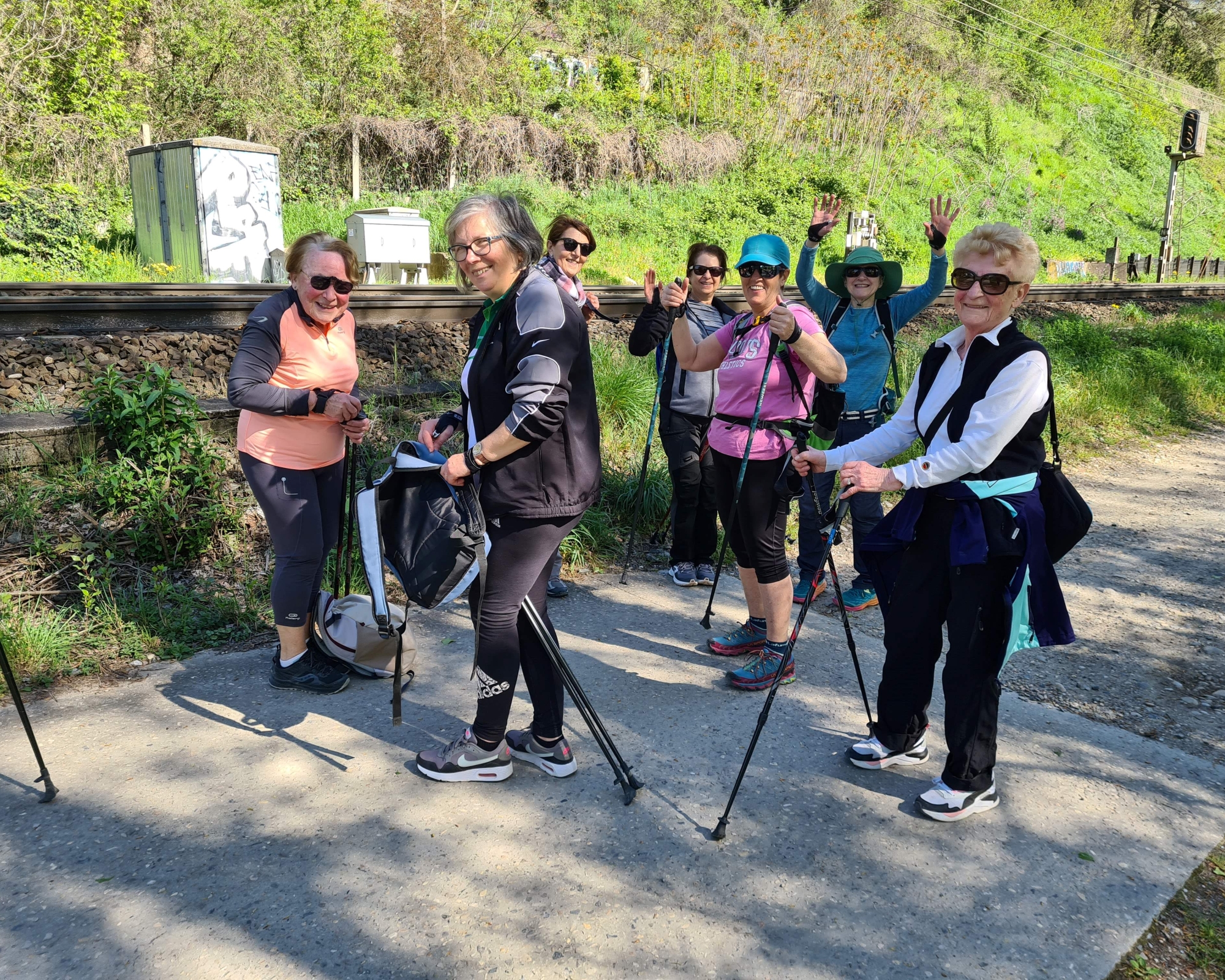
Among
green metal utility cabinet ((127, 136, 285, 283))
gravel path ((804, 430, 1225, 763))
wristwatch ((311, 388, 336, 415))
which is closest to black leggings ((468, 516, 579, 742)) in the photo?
wristwatch ((311, 388, 336, 415))

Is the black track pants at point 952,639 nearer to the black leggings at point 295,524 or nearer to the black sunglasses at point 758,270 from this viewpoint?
the black sunglasses at point 758,270

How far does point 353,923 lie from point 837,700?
2378 mm

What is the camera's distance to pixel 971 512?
3.13m

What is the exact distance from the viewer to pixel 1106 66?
45281mm

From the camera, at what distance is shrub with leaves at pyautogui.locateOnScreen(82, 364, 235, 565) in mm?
4992

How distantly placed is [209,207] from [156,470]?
33.4 ft

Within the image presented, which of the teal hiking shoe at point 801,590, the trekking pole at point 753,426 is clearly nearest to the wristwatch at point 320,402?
the trekking pole at point 753,426

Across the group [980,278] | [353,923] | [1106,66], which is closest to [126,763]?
[353,923]

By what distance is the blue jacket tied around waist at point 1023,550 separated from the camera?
3111 millimetres

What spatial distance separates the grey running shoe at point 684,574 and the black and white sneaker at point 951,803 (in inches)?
97.9

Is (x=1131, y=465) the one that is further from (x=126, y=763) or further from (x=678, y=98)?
(x=678, y=98)

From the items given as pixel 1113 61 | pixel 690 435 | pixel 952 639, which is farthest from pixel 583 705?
pixel 1113 61

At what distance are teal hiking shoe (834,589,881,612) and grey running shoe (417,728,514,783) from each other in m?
2.60

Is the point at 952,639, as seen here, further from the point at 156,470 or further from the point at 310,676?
the point at 156,470
